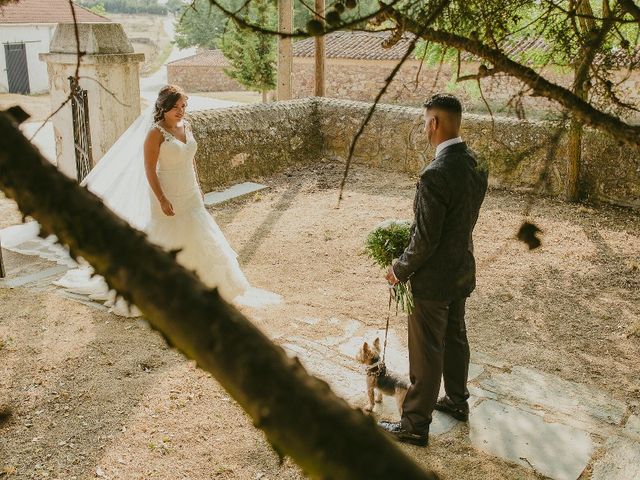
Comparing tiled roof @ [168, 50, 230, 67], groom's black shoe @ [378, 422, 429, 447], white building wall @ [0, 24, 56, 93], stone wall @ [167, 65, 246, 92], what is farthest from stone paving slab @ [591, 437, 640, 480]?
stone wall @ [167, 65, 246, 92]

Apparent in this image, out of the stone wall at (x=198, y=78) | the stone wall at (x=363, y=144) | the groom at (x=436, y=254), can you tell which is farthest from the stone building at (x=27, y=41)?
the groom at (x=436, y=254)

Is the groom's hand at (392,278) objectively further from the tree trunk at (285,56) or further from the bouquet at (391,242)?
the tree trunk at (285,56)

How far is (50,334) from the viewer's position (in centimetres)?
573

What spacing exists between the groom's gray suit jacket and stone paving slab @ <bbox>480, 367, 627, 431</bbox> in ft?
4.45

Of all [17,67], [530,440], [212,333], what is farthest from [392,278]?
[17,67]

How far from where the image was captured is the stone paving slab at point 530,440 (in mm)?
4136

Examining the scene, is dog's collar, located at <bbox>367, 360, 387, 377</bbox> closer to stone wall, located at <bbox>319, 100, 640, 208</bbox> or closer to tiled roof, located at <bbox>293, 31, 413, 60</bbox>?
stone wall, located at <bbox>319, 100, 640, 208</bbox>

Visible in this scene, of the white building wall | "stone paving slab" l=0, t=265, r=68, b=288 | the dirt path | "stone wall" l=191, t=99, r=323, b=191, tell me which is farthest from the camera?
the white building wall

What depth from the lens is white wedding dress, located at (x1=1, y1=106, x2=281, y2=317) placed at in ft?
19.8

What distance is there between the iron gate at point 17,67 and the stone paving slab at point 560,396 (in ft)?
120

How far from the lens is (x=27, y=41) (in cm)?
3569

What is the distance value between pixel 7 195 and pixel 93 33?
8.18 m

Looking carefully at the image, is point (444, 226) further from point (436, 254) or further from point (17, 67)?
Answer: point (17, 67)

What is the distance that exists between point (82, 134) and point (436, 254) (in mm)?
6356
